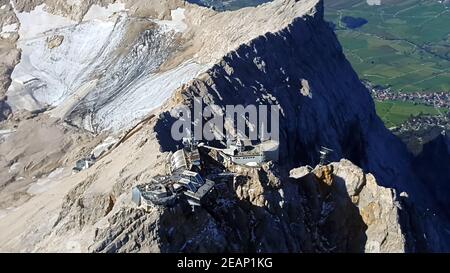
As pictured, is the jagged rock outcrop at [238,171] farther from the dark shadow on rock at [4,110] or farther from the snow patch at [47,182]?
the dark shadow on rock at [4,110]

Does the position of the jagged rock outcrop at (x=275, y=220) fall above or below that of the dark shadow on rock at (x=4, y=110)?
above

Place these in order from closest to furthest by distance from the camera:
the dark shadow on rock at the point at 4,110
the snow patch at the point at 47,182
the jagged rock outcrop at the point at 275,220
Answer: the jagged rock outcrop at the point at 275,220
the snow patch at the point at 47,182
the dark shadow on rock at the point at 4,110

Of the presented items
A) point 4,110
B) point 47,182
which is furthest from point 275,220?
point 4,110

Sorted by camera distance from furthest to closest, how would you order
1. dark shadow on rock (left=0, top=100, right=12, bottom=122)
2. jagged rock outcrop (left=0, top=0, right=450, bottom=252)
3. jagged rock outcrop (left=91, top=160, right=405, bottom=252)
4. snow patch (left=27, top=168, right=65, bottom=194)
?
dark shadow on rock (left=0, top=100, right=12, bottom=122) < snow patch (left=27, top=168, right=65, bottom=194) < jagged rock outcrop (left=0, top=0, right=450, bottom=252) < jagged rock outcrop (left=91, top=160, right=405, bottom=252)

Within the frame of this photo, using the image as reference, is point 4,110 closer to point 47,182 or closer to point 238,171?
point 47,182

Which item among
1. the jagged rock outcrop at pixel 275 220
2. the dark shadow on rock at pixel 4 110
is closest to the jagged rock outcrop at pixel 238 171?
the jagged rock outcrop at pixel 275 220

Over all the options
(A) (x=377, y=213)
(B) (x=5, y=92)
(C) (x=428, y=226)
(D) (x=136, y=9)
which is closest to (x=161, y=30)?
(D) (x=136, y=9)

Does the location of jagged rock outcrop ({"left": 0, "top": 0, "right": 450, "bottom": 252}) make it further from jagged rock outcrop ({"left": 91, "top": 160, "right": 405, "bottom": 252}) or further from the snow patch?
the snow patch

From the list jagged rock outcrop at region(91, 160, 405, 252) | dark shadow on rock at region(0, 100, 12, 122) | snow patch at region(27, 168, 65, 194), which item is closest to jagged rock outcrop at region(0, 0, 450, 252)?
jagged rock outcrop at region(91, 160, 405, 252)

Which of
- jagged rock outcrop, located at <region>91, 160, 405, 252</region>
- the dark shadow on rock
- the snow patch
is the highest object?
A: jagged rock outcrop, located at <region>91, 160, 405, 252</region>
